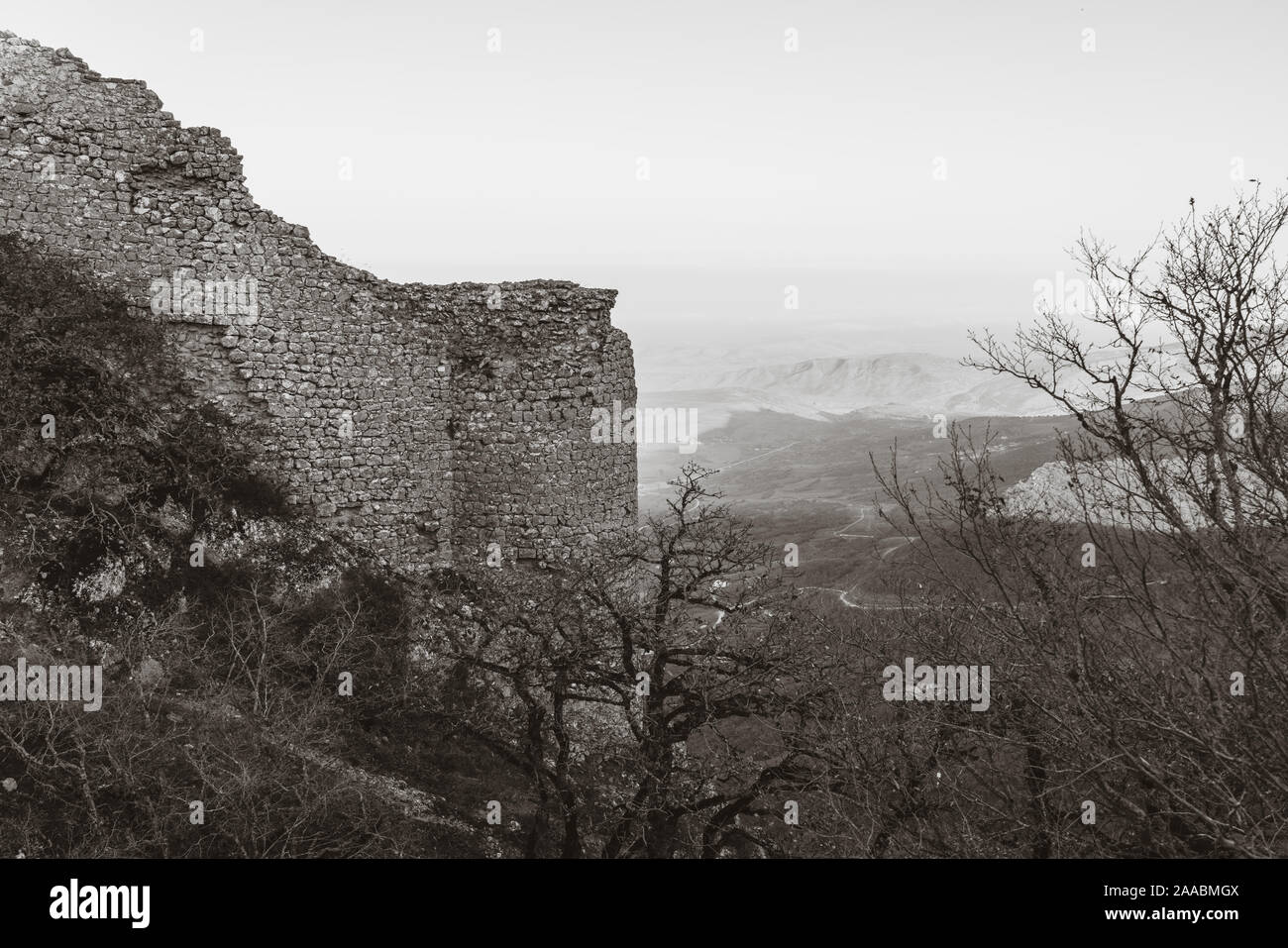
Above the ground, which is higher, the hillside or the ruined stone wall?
the ruined stone wall

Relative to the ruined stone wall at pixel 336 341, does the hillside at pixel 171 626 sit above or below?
below

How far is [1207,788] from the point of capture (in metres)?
8.44

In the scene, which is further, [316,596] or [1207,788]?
[316,596]

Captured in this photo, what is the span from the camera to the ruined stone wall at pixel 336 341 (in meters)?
12.8

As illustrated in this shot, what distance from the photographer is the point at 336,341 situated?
1399 cm

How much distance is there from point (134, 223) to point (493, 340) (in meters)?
4.87

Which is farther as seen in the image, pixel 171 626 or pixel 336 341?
pixel 336 341

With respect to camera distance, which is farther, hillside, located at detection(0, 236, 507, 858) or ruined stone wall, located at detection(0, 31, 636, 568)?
ruined stone wall, located at detection(0, 31, 636, 568)

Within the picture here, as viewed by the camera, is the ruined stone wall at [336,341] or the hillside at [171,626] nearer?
the hillside at [171,626]

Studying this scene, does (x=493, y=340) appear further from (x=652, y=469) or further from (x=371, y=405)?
(x=652, y=469)

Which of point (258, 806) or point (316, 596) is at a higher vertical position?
point (316, 596)

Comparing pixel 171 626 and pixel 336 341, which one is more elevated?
pixel 336 341

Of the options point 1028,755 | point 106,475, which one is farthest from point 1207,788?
point 106,475

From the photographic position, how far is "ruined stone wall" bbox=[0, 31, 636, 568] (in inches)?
503
